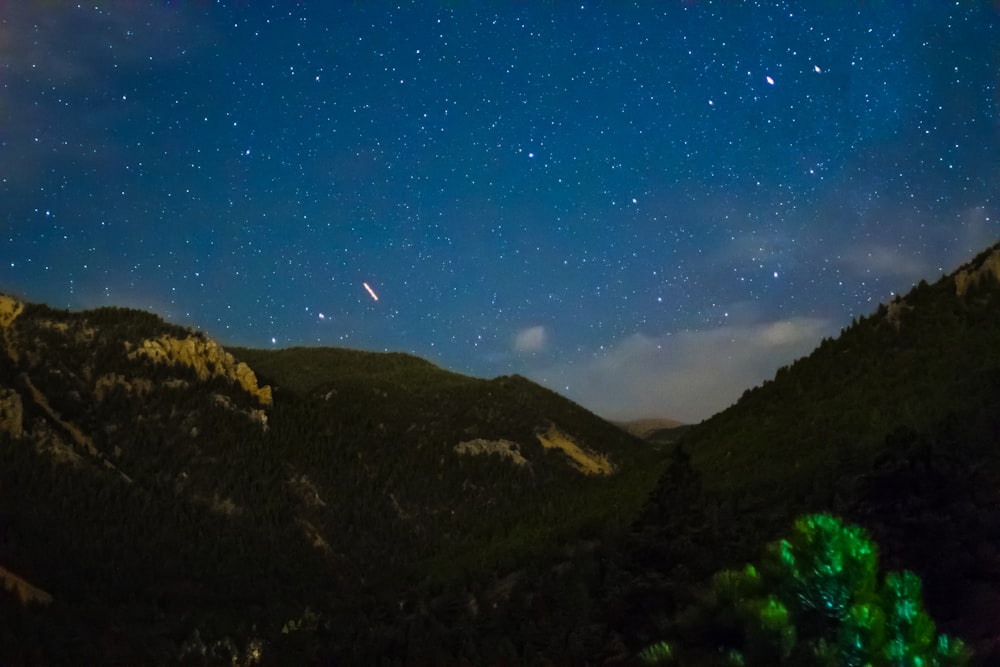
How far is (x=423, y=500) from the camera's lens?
155m

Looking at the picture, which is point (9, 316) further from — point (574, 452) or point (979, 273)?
point (979, 273)

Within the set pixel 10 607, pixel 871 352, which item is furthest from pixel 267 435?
pixel 871 352

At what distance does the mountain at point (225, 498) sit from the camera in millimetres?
67875

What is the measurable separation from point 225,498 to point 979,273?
9792 cm

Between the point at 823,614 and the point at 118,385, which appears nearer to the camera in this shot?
the point at 823,614

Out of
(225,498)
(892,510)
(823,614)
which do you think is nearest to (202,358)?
(225,498)

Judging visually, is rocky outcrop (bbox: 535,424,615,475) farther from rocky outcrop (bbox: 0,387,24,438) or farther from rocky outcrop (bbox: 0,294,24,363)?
rocky outcrop (bbox: 0,387,24,438)

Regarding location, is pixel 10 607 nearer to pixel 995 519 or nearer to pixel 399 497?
pixel 995 519

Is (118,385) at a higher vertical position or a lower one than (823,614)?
higher

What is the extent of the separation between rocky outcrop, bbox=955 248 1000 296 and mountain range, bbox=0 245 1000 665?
0.39 metres

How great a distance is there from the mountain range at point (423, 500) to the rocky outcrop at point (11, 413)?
1.07ft

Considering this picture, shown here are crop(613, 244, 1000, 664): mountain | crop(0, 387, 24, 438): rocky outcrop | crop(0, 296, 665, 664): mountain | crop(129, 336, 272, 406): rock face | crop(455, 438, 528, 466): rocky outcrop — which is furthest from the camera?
crop(455, 438, 528, 466): rocky outcrop

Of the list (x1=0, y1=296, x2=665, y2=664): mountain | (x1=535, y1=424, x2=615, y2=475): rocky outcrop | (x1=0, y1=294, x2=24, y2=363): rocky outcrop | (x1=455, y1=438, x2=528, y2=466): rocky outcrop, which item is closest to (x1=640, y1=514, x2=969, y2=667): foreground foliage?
(x1=0, y1=296, x2=665, y2=664): mountain

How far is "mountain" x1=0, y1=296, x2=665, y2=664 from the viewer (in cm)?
6788
